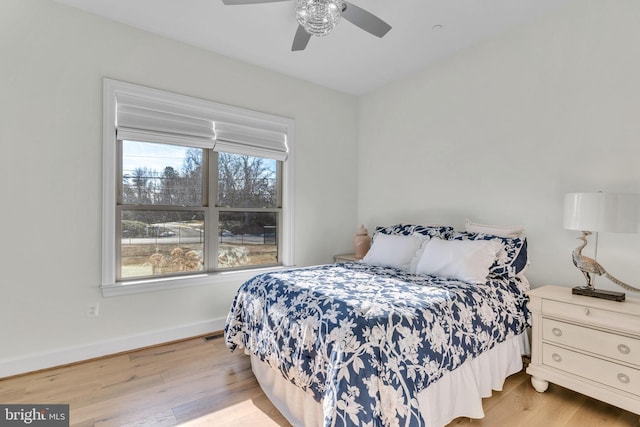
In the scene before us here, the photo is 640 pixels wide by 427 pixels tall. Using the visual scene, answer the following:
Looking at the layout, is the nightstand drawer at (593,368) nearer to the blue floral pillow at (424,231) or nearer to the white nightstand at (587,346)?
the white nightstand at (587,346)

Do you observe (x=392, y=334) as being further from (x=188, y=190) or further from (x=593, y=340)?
(x=188, y=190)

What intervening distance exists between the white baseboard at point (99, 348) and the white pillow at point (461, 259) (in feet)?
6.85

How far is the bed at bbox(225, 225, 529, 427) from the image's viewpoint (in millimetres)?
1396

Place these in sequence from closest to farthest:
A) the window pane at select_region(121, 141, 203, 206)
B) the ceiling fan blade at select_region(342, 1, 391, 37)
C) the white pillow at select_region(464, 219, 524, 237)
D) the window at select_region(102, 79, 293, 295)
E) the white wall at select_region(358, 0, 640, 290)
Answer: the ceiling fan blade at select_region(342, 1, 391, 37) → the white wall at select_region(358, 0, 640, 290) → the white pillow at select_region(464, 219, 524, 237) → the window at select_region(102, 79, 293, 295) → the window pane at select_region(121, 141, 203, 206)

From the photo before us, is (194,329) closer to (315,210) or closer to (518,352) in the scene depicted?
(315,210)

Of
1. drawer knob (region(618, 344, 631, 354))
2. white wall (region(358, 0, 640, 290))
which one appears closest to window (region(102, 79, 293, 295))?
white wall (region(358, 0, 640, 290))

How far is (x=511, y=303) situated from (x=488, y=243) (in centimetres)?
44

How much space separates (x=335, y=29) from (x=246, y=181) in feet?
5.64

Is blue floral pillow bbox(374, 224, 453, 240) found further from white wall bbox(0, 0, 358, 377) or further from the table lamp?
white wall bbox(0, 0, 358, 377)

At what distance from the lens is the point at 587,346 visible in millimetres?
1906

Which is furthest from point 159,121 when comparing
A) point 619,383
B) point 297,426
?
point 619,383

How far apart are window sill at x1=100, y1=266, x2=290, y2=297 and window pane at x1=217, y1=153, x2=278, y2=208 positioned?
0.72 meters

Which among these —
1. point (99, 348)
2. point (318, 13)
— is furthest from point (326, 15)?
point (99, 348)

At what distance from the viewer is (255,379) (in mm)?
2258
